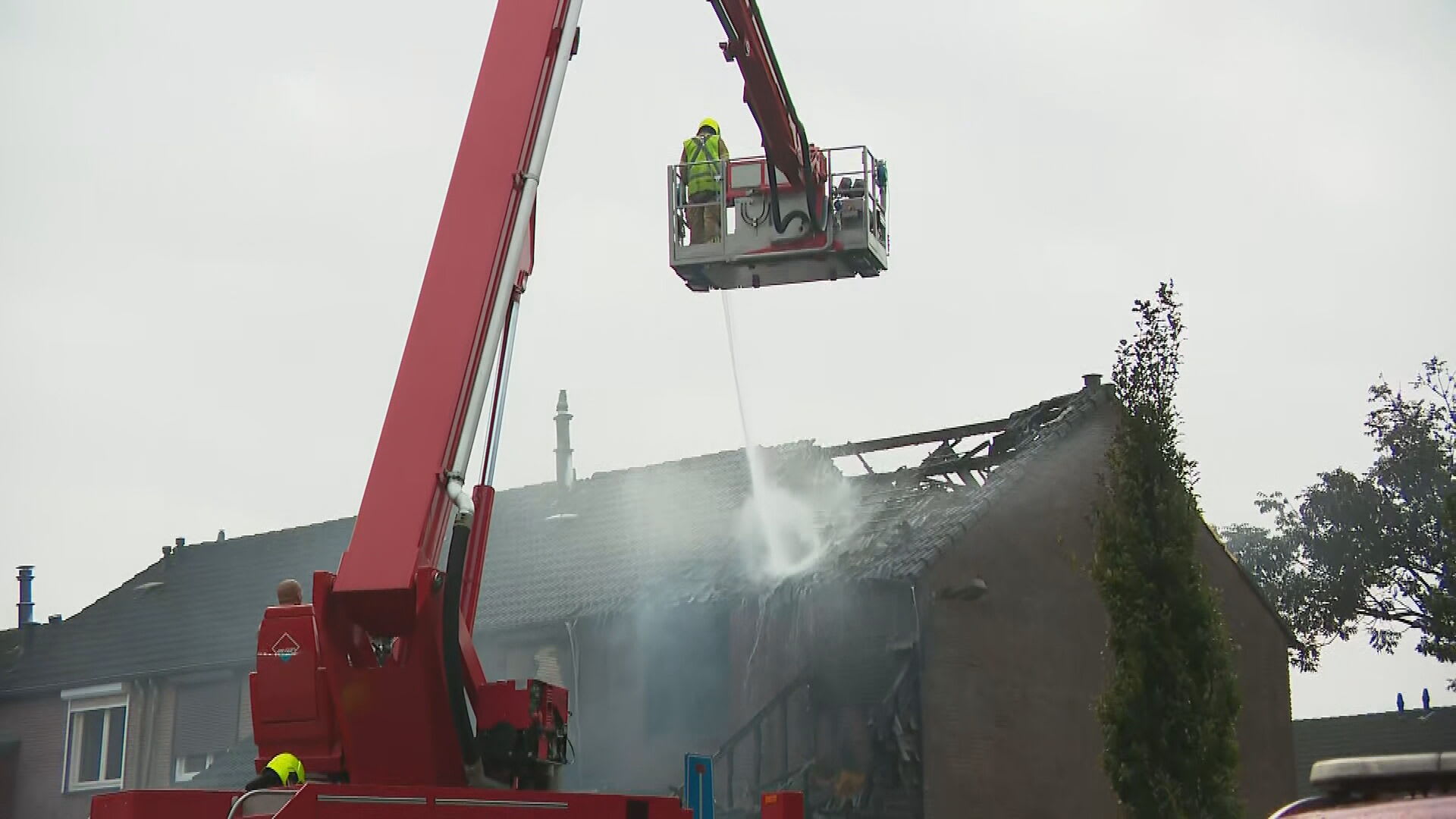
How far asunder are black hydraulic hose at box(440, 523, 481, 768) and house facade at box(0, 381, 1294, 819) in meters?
9.48

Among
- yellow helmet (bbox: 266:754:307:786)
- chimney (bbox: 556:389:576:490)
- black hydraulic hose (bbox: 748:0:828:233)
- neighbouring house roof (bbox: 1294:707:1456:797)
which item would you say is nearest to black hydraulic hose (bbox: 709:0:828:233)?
black hydraulic hose (bbox: 748:0:828:233)

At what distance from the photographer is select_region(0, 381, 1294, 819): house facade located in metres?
22.1

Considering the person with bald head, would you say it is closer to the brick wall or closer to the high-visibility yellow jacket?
the high-visibility yellow jacket

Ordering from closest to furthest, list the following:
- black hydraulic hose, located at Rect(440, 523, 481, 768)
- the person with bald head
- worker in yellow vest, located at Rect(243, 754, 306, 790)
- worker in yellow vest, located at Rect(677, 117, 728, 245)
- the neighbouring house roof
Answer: worker in yellow vest, located at Rect(243, 754, 306, 790) → black hydraulic hose, located at Rect(440, 523, 481, 768) → the person with bald head → worker in yellow vest, located at Rect(677, 117, 728, 245) → the neighbouring house roof

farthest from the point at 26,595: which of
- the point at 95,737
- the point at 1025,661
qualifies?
the point at 1025,661

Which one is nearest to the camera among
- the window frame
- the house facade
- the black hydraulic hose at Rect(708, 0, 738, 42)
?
the black hydraulic hose at Rect(708, 0, 738, 42)

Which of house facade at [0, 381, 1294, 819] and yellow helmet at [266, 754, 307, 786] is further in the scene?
house facade at [0, 381, 1294, 819]

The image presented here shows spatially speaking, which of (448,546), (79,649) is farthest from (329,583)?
(79,649)

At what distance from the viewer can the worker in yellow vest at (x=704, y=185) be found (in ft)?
55.3

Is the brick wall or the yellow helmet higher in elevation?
the brick wall

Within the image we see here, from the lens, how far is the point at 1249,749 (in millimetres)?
26203

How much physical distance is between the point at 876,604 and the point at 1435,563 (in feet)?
78.1

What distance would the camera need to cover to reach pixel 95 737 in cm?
3353

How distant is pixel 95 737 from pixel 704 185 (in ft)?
71.5
